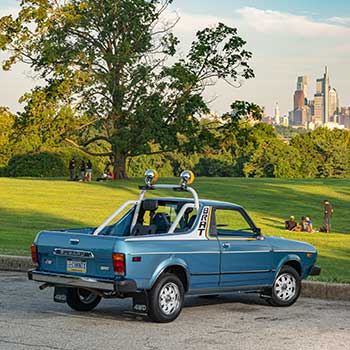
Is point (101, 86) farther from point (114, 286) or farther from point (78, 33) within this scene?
point (114, 286)

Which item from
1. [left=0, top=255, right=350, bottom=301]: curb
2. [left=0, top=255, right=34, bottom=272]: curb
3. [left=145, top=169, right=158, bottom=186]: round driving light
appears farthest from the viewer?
[left=0, top=255, right=34, bottom=272]: curb

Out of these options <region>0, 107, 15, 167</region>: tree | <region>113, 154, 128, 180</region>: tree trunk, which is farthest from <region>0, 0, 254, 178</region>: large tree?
<region>0, 107, 15, 167</region>: tree

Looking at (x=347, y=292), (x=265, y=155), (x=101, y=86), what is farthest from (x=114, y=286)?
(x=265, y=155)

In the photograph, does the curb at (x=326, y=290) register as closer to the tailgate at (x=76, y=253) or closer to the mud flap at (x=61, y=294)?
the mud flap at (x=61, y=294)

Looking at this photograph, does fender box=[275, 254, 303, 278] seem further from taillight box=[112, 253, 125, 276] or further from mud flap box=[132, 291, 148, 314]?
taillight box=[112, 253, 125, 276]

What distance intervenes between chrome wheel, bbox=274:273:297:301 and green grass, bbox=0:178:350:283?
5187 mm

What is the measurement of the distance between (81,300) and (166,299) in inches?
57.4

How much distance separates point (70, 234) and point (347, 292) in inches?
174

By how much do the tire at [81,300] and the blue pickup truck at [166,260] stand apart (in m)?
0.01

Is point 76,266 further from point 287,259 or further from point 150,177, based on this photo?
point 287,259

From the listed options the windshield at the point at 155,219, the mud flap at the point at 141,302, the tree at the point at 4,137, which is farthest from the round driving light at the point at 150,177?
the tree at the point at 4,137

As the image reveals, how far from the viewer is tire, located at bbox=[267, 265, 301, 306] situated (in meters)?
12.0

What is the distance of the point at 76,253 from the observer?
34.0 feet

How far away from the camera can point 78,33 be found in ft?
199
